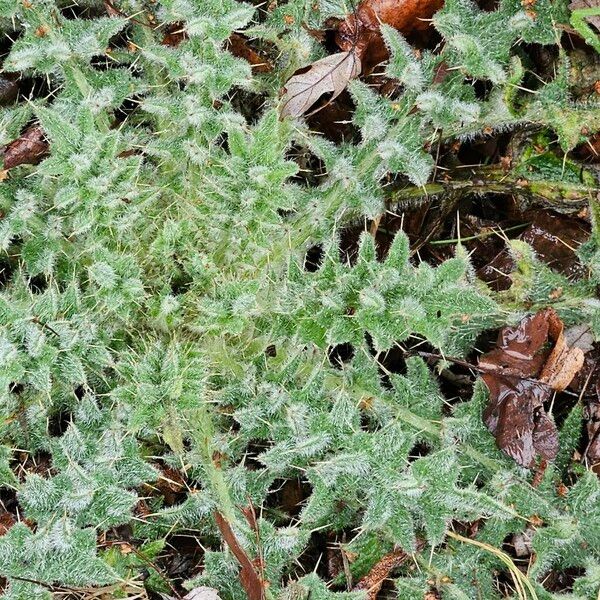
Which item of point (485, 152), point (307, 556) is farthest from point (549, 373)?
point (307, 556)

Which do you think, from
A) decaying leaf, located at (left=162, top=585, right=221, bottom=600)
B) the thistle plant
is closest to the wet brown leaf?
the thistle plant

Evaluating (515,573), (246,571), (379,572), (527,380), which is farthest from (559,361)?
(246,571)

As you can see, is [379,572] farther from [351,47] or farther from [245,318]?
[351,47]

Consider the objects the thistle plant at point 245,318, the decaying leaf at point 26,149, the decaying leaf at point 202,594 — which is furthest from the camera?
the decaying leaf at point 26,149

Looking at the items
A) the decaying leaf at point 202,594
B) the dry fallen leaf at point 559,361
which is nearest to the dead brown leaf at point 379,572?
the decaying leaf at point 202,594

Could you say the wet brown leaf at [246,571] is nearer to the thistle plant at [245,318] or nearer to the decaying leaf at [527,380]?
the thistle plant at [245,318]

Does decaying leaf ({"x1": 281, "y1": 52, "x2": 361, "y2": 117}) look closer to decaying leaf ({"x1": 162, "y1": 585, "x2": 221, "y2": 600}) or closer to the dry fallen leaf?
the dry fallen leaf
